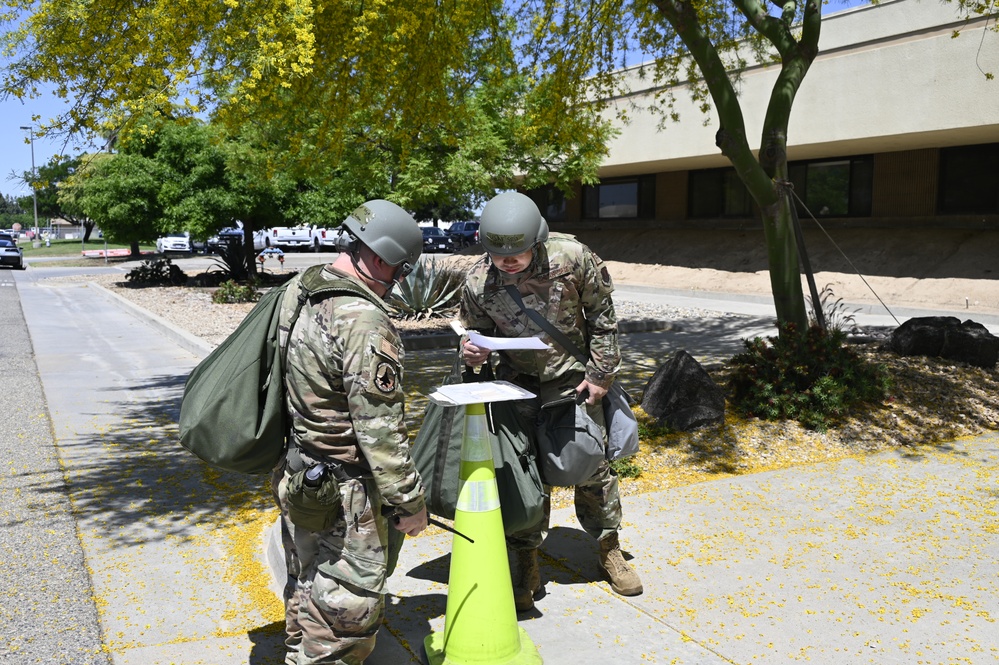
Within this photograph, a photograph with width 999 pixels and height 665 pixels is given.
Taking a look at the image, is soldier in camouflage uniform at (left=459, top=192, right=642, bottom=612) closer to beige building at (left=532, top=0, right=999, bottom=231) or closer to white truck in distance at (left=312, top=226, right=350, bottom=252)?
beige building at (left=532, top=0, right=999, bottom=231)

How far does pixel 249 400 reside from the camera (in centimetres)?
292

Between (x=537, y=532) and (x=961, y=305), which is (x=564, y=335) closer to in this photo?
(x=537, y=532)

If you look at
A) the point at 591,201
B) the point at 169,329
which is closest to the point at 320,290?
the point at 169,329

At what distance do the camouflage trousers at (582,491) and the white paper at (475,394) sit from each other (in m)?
0.61

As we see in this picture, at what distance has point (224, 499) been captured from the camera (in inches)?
224

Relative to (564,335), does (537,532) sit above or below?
below

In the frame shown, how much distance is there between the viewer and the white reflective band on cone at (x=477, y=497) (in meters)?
3.29

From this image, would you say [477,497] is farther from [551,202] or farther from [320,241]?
[320,241]

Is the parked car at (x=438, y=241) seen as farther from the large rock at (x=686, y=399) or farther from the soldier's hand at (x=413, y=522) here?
the soldier's hand at (x=413, y=522)

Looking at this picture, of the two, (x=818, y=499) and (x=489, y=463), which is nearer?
(x=489, y=463)

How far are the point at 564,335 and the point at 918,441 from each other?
157 inches

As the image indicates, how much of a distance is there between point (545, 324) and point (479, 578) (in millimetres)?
1150

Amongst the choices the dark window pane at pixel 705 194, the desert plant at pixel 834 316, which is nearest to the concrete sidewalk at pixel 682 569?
the desert plant at pixel 834 316

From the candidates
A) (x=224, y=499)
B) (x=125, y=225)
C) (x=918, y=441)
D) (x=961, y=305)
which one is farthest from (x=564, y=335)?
(x=125, y=225)
